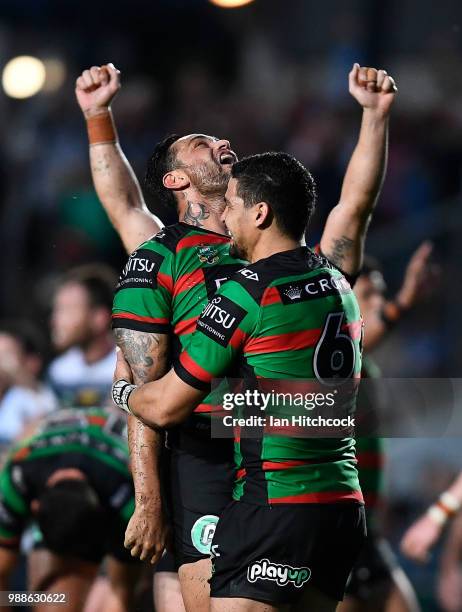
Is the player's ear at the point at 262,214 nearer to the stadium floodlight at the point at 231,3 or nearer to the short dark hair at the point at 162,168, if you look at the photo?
the short dark hair at the point at 162,168

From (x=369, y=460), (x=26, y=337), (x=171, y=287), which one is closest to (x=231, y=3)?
(x=26, y=337)

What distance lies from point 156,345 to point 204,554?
82 cm

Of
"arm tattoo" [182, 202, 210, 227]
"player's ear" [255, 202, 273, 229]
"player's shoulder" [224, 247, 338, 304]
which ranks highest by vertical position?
"player's ear" [255, 202, 273, 229]

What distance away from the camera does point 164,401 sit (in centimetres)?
410

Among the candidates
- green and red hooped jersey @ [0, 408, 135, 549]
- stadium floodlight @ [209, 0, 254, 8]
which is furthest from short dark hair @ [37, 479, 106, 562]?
stadium floodlight @ [209, 0, 254, 8]

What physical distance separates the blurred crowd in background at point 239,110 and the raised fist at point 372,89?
5.54 metres

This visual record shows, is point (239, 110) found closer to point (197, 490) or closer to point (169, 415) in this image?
point (197, 490)

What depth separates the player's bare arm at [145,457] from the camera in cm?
435

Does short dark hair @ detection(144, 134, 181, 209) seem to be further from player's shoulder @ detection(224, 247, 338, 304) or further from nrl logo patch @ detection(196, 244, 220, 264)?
player's shoulder @ detection(224, 247, 338, 304)

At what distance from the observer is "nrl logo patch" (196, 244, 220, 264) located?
457cm

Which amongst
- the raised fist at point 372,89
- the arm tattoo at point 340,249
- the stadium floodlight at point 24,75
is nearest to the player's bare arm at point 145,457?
the arm tattoo at point 340,249

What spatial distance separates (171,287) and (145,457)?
0.67 m

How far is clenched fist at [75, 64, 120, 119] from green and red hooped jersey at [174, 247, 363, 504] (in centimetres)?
155

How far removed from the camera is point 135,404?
4.20 meters
